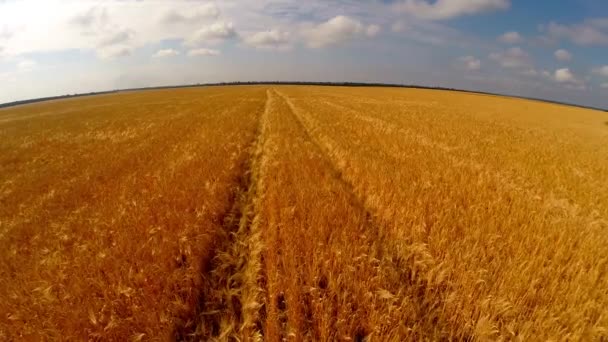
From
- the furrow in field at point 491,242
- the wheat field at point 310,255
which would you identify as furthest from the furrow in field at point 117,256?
the furrow in field at point 491,242

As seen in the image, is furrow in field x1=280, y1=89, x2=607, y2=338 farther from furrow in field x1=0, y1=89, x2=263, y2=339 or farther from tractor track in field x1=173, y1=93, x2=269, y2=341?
furrow in field x1=0, y1=89, x2=263, y2=339

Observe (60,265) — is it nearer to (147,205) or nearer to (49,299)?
(49,299)

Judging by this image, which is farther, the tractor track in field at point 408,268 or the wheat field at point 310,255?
the tractor track in field at point 408,268

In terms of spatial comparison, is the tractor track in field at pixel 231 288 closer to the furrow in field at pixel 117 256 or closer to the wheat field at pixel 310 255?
the wheat field at pixel 310 255

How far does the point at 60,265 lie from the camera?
4.21 m

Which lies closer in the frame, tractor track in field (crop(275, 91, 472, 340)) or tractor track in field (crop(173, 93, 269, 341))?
tractor track in field (crop(173, 93, 269, 341))

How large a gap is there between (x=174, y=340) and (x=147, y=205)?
3.86 metres

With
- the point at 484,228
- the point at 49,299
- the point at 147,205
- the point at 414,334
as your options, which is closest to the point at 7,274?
the point at 49,299

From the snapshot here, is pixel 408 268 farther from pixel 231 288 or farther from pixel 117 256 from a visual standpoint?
pixel 117 256

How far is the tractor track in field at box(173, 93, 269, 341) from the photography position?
296cm

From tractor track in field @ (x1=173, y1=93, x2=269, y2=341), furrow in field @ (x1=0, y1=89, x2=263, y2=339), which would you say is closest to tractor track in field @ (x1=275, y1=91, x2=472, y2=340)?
tractor track in field @ (x1=173, y1=93, x2=269, y2=341)

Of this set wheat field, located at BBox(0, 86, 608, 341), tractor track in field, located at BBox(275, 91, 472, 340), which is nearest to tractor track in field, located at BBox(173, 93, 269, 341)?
wheat field, located at BBox(0, 86, 608, 341)

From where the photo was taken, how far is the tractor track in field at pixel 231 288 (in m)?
2.96

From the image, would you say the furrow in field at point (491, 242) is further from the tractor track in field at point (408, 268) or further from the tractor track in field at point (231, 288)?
the tractor track in field at point (231, 288)
